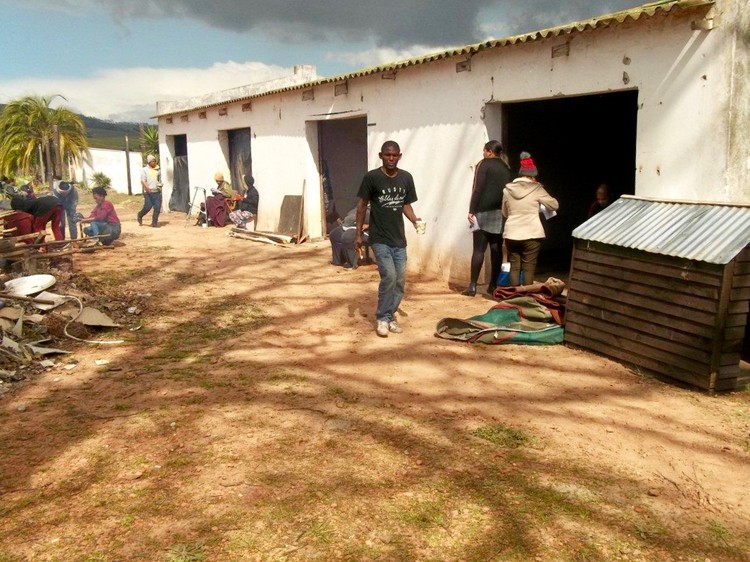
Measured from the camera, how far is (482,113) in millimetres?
8531

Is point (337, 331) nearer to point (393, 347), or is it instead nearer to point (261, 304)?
point (393, 347)

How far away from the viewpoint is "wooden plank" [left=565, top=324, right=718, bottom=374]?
193 inches

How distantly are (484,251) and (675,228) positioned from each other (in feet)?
10.3

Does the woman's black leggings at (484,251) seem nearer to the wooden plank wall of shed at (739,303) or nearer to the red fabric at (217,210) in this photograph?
the wooden plank wall of shed at (739,303)

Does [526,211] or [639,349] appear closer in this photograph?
[639,349]

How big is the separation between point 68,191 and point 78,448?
10.2 metres

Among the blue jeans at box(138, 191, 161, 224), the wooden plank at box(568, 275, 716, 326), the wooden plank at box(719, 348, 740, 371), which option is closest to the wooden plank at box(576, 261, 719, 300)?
the wooden plank at box(568, 275, 716, 326)

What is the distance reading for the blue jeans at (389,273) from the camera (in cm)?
628

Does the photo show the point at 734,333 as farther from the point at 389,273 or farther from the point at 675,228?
the point at 389,273

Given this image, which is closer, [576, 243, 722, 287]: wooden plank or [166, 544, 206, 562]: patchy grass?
[166, 544, 206, 562]: patchy grass

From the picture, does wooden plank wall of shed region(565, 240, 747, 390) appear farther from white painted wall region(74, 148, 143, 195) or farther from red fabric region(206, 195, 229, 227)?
white painted wall region(74, 148, 143, 195)

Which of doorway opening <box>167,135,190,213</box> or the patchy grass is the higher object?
doorway opening <box>167,135,190,213</box>

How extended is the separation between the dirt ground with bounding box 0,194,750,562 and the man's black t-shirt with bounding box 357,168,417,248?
1035 millimetres

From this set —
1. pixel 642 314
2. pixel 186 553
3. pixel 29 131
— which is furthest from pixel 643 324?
pixel 29 131
